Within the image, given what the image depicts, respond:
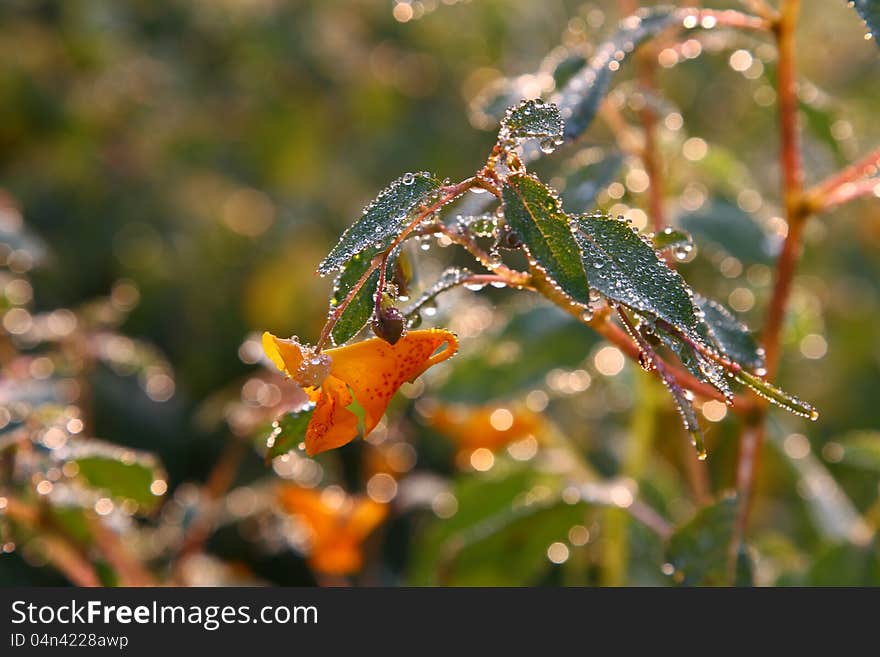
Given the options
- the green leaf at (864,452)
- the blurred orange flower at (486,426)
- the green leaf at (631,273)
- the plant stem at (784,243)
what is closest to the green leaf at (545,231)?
the green leaf at (631,273)

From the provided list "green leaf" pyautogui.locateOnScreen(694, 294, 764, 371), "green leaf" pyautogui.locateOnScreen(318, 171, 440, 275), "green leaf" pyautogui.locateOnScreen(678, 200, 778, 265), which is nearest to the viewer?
"green leaf" pyautogui.locateOnScreen(318, 171, 440, 275)

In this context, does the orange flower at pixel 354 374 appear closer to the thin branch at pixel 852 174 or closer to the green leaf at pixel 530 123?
the green leaf at pixel 530 123

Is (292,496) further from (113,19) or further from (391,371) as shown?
(113,19)

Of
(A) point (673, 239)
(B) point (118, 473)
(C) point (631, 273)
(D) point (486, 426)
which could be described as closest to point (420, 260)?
(D) point (486, 426)

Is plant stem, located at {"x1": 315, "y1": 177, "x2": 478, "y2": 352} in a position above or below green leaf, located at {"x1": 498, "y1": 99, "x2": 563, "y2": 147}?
below

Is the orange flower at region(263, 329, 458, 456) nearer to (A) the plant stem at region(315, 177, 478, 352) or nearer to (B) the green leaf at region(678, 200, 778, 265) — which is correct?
(A) the plant stem at region(315, 177, 478, 352)

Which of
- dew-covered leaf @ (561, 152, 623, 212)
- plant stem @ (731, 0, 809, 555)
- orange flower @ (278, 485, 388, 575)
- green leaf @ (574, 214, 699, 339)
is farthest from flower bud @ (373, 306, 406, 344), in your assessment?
orange flower @ (278, 485, 388, 575)
